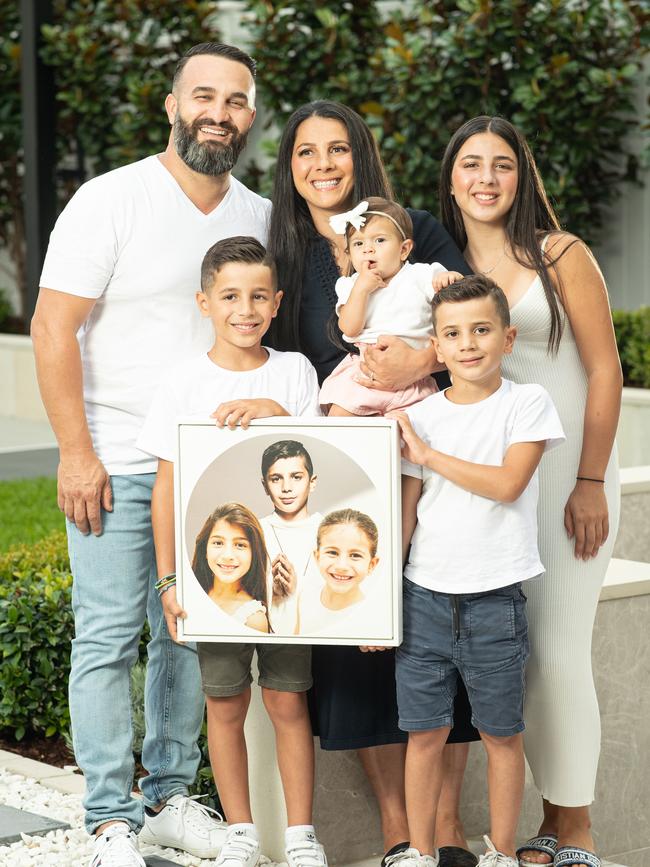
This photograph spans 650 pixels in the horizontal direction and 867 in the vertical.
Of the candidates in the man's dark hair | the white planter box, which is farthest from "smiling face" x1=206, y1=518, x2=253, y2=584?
the white planter box

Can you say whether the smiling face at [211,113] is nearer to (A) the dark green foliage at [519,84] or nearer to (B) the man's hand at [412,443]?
(B) the man's hand at [412,443]

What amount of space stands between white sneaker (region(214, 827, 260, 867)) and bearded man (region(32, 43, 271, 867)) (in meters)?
0.22

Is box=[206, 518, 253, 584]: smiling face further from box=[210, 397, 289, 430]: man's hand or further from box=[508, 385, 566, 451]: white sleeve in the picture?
box=[508, 385, 566, 451]: white sleeve

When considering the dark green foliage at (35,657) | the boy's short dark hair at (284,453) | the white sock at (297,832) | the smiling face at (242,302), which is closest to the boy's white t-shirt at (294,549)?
the boy's short dark hair at (284,453)

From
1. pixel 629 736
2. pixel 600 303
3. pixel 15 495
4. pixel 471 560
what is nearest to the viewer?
pixel 471 560

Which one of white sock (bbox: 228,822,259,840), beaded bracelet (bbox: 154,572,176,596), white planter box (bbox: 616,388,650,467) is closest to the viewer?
Result: beaded bracelet (bbox: 154,572,176,596)

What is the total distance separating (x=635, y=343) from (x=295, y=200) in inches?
231

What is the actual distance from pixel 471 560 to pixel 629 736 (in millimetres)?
1414

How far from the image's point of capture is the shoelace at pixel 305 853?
132 inches

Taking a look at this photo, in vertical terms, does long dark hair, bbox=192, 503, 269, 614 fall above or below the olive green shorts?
above

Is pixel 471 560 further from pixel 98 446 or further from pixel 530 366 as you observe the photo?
pixel 98 446

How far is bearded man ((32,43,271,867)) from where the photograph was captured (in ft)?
11.4

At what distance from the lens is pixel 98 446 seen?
3564 millimetres

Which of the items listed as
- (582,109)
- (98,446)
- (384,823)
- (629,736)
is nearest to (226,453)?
(98,446)
